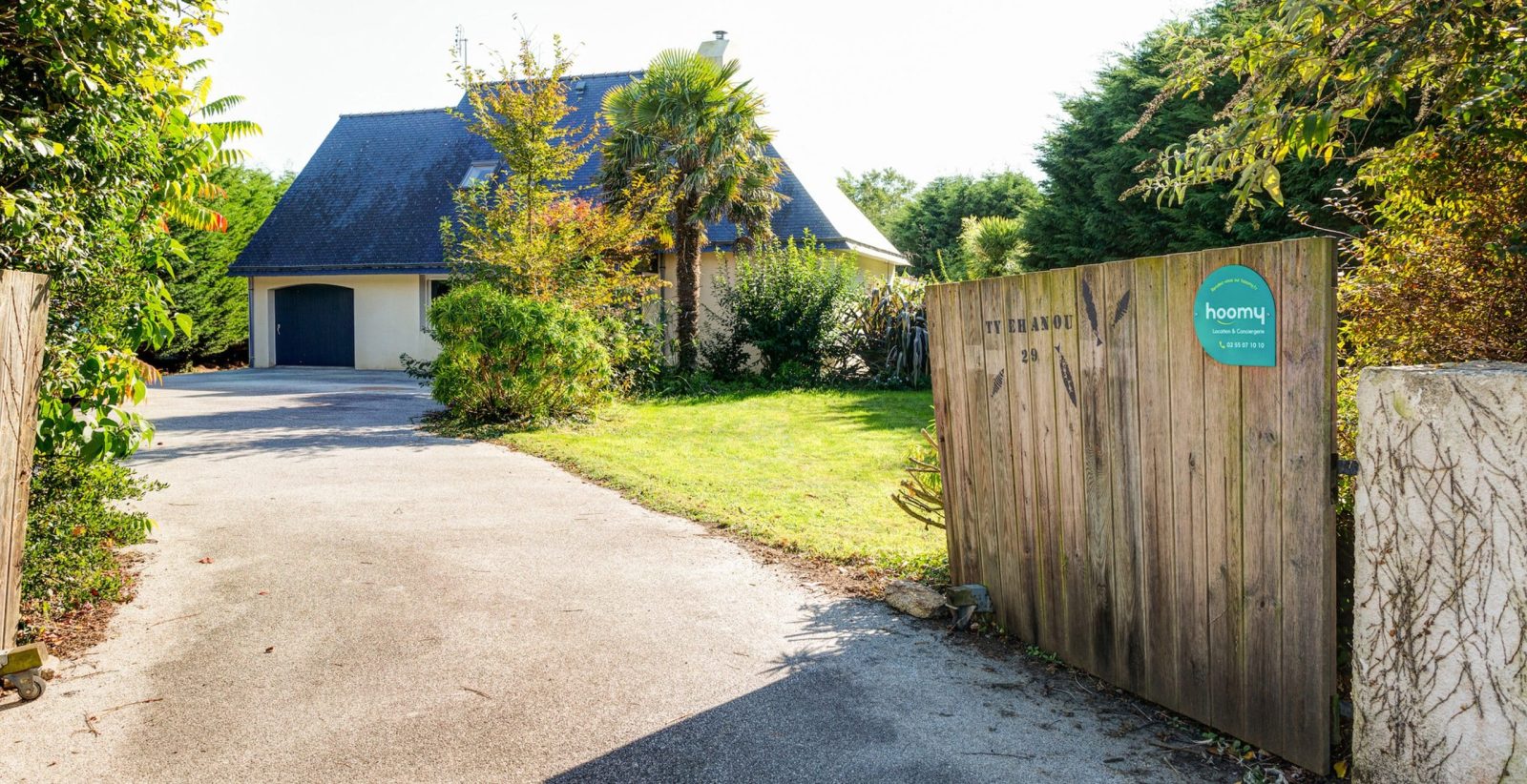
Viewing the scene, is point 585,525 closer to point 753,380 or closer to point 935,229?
point 753,380

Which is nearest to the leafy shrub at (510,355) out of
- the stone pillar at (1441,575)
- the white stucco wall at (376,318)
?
the stone pillar at (1441,575)

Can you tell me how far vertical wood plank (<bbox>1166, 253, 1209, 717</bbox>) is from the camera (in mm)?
3719

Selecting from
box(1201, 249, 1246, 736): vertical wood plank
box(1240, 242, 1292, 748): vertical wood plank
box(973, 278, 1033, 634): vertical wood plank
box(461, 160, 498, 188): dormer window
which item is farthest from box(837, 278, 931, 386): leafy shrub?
box(1240, 242, 1292, 748): vertical wood plank

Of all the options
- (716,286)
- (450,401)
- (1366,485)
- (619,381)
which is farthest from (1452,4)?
(716,286)

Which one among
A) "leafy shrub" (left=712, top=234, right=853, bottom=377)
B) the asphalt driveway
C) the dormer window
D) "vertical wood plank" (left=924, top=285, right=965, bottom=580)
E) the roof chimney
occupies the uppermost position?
the roof chimney

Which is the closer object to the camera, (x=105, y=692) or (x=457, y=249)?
(x=105, y=692)

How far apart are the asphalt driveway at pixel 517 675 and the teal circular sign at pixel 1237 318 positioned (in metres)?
1.47

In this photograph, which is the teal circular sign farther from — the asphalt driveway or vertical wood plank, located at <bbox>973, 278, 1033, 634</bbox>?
the asphalt driveway

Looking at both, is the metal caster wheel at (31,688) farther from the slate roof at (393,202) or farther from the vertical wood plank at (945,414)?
the slate roof at (393,202)

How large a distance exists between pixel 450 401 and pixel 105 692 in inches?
377

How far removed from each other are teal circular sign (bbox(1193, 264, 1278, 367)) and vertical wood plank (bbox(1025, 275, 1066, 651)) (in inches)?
33.4

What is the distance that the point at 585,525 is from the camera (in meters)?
7.45

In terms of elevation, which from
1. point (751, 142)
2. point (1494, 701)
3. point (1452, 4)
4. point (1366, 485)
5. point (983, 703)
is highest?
point (751, 142)

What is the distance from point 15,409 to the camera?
4.09 metres
